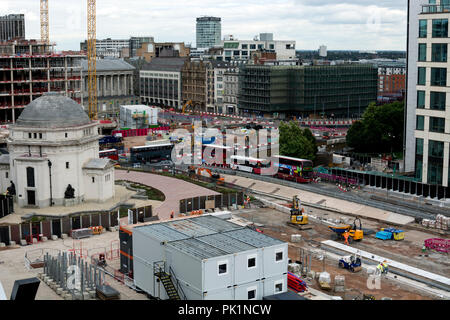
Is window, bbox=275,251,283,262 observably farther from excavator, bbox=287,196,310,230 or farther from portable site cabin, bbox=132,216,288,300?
excavator, bbox=287,196,310,230

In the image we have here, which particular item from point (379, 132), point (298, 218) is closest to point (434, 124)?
point (298, 218)

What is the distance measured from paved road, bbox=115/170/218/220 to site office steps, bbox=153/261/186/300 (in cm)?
2871

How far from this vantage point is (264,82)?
199 meters

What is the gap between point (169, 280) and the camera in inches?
1705

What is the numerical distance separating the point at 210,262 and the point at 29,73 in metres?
126

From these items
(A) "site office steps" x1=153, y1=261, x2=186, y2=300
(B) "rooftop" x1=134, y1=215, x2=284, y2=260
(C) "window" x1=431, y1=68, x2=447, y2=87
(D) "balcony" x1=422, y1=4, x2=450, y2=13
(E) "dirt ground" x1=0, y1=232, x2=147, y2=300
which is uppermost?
(D) "balcony" x1=422, y1=4, x2=450, y2=13

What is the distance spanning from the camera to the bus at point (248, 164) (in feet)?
343

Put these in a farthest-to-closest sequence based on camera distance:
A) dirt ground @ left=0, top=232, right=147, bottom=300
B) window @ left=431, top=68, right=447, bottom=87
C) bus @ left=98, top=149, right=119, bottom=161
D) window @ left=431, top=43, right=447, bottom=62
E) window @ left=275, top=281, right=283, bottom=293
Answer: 1. bus @ left=98, top=149, right=119, bottom=161
2. window @ left=431, top=68, right=447, bottom=87
3. window @ left=431, top=43, right=447, bottom=62
4. dirt ground @ left=0, top=232, right=147, bottom=300
5. window @ left=275, top=281, right=283, bottom=293

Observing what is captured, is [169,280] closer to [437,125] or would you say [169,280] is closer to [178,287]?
[178,287]

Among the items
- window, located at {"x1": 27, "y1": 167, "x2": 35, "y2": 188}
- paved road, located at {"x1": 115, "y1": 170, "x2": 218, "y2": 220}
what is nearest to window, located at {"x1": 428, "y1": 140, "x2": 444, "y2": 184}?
paved road, located at {"x1": 115, "y1": 170, "x2": 218, "y2": 220}

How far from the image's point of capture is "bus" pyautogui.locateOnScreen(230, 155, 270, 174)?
105m

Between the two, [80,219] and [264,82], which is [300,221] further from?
[264,82]

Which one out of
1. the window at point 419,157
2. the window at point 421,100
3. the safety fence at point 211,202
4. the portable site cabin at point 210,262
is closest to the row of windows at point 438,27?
the window at point 421,100

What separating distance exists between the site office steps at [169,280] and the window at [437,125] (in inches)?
2181
